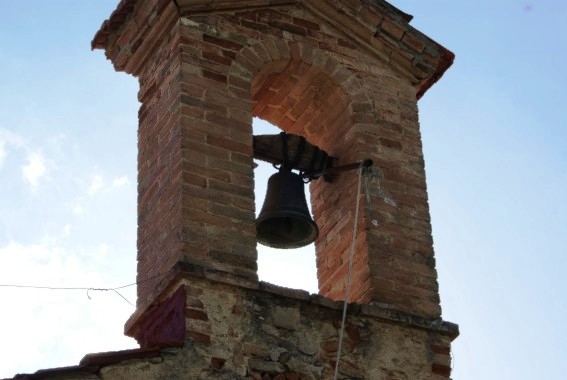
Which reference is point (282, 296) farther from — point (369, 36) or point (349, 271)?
point (369, 36)

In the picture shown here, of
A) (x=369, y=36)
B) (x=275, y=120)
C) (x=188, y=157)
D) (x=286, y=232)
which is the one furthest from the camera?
(x=275, y=120)

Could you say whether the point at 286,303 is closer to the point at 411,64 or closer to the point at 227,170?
the point at 227,170

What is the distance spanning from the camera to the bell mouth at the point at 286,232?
9.83 m

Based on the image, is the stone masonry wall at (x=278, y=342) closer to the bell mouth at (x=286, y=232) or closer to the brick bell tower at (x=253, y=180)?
the brick bell tower at (x=253, y=180)

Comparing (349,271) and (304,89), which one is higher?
(304,89)

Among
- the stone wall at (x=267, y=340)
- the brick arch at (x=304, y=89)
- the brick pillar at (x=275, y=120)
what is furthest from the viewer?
the brick arch at (x=304, y=89)

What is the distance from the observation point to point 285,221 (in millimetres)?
9883

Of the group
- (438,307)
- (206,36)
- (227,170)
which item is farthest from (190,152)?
(438,307)

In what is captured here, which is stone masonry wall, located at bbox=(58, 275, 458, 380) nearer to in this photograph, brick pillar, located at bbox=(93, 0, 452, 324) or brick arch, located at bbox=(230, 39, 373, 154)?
brick pillar, located at bbox=(93, 0, 452, 324)


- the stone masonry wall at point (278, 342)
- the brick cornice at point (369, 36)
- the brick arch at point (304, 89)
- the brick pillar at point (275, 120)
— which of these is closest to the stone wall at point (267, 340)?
the stone masonry wall at point (278, 342)

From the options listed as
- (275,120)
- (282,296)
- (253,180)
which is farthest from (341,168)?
(282,296)

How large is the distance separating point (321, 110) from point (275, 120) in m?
0.40

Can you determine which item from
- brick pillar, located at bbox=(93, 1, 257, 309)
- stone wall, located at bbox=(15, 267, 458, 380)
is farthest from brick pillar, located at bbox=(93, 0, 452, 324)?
stone wall, located at bbox=(15, 267, 458, 380)

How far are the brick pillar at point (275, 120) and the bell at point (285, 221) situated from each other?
252mm
